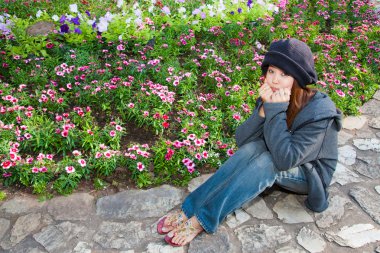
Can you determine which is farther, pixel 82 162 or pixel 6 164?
pixel 82 162

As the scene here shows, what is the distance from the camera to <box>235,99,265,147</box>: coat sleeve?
3.12 m

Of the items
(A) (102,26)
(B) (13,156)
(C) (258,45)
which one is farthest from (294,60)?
Result: (A) (102,26)

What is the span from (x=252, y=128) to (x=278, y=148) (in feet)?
1.11

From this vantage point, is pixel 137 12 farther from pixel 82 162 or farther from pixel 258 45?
pixel 82 162

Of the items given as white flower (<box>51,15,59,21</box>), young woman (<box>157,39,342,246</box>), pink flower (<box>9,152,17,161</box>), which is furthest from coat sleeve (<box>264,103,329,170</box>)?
white flower (<box>51,15,59,21</box>)

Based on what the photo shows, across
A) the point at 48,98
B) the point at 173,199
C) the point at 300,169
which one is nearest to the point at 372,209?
the point at 300,169

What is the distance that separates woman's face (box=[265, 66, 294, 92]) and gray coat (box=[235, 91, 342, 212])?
0.44 ft

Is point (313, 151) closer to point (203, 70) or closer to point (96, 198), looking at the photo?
point (96, 198)

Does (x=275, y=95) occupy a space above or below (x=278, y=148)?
above

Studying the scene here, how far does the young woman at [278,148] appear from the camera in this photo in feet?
9.45

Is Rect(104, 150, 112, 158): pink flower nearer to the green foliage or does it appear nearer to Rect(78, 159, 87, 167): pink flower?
Rect(78, 159, 87, 167): pink flower

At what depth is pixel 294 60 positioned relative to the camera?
2809mm

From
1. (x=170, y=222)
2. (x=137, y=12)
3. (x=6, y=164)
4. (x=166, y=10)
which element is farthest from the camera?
(x=166, y=10)

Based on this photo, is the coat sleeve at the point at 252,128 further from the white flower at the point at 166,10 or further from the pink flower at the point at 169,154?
the white flower at the point at 166,10
